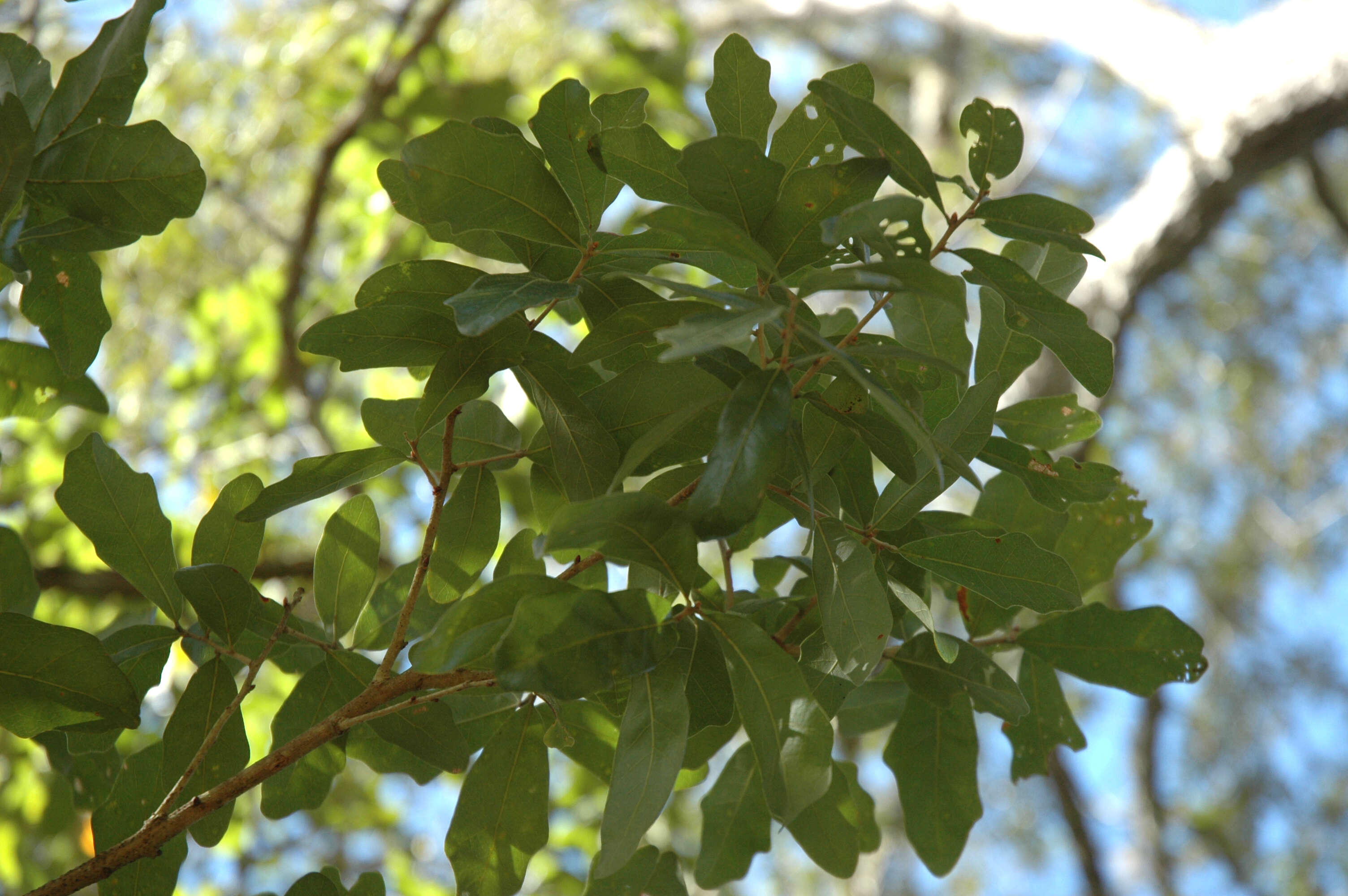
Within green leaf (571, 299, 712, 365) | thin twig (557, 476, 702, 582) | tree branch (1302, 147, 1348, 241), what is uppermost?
tree branch (1302, 147, 1348, 241)

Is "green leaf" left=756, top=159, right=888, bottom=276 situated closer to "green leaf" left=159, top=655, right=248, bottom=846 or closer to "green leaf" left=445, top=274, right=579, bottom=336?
→ "green leaf" left=445, top=274, right=579, bottom=336

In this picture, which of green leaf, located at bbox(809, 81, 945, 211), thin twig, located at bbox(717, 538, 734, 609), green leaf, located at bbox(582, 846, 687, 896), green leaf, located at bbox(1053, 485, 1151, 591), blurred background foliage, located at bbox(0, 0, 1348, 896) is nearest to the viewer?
green leaf, located at bbox(809, 81, 945, 211)

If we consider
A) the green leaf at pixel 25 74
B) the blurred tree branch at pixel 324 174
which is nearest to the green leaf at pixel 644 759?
the green leaf at pixel 25 74

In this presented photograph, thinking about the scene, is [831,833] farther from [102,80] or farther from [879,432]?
[102,80]

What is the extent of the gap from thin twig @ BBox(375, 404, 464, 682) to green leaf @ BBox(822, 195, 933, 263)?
27 cm

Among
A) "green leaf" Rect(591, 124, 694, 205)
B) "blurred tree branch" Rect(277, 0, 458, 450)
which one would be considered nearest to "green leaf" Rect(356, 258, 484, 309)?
"green leaf" Rect(591, 124, 694, 205)

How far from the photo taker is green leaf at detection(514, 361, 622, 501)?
617mm

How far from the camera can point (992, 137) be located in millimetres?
640

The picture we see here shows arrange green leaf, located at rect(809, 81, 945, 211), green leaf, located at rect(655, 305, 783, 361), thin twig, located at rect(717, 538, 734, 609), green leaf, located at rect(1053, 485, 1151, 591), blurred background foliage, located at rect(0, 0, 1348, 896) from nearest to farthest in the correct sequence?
1. green leaf, located at rect(655, 305, 783, 361)
2. green leaf, located at rect(809, 81, 945, 211)
3. thin twig, located at rect(717, 538, 734, 609)
4. green leaf, located at rect(1053, 485, 1151, 591)
5. blurred background foliage, located at rect(0, 0, 1348, 896)

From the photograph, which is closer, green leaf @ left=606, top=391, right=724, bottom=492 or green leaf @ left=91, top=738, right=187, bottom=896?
green leaf @ left=606, top=391, right=724, bottom=492

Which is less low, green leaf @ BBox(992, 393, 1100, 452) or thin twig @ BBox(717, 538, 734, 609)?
green leaf @ BBox(992, 393, 1100, 452)

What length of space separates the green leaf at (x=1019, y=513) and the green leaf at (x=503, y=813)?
405 millimetres

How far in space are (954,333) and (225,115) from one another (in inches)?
94.4

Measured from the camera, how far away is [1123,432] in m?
4.43
